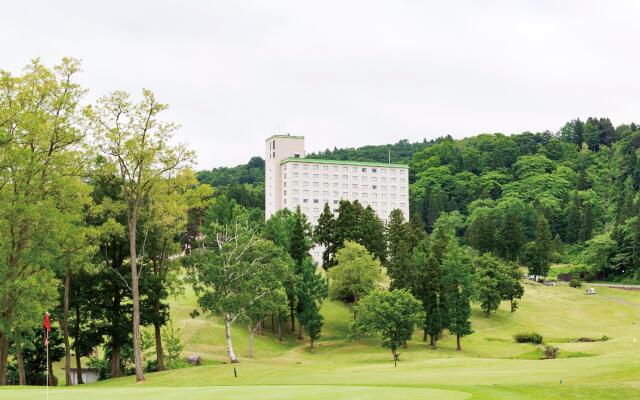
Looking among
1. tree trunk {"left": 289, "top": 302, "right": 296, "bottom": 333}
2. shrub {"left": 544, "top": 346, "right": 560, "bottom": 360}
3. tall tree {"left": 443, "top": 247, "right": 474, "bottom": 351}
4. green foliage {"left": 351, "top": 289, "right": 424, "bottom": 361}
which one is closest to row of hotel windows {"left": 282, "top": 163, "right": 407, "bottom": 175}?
tree trunk {"left": 289, "top": 302, "right": 296, "bottom": 333}

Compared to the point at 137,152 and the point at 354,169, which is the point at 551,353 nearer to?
the point at 137,152

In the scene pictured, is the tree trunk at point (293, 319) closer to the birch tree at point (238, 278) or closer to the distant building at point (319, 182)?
the birch tree at point (238, 278)

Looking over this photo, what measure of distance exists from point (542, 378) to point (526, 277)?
115808 millimetres

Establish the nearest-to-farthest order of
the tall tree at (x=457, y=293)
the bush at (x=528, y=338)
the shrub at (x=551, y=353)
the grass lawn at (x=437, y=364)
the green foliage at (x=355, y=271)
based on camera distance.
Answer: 1. the grass lawn at (x=437, y=364)
2. the shrub at (x=551, y=353)
3. the tall tree at (x=457, y=293)
4. the bush at (x=528, y=338)
5. the green foliage at (x=355, y=271)

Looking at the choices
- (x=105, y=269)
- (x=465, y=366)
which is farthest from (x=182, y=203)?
(x=465, y=366)

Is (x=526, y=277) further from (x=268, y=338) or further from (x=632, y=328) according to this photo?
(x=268, y=338)

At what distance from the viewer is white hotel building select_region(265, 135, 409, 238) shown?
595 feet

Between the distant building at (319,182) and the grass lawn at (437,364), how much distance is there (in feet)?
196

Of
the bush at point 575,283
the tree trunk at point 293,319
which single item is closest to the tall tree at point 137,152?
the tree trunk at point 293,319

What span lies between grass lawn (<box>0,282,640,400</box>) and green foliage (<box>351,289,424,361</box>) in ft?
8.44

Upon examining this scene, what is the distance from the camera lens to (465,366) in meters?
58.3

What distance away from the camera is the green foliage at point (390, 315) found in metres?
80.4

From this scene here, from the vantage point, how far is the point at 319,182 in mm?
184625

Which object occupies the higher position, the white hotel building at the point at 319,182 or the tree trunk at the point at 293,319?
the white hotel building at the point at 319,182
